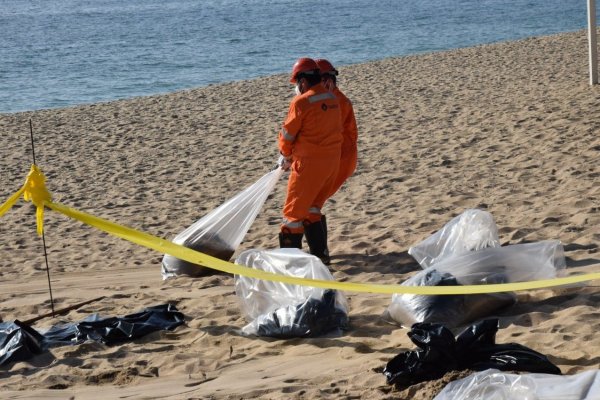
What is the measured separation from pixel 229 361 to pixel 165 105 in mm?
13375

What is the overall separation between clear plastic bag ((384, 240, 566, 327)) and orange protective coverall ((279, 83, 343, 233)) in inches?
60.0

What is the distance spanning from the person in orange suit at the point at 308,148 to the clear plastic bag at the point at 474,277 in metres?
1.53

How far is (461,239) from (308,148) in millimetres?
1288

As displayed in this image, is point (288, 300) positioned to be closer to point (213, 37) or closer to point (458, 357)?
point (458, 357)

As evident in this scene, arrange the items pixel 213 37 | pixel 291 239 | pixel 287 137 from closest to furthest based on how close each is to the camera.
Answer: pixel 287 137
pixel 291 239
pixel 213 37

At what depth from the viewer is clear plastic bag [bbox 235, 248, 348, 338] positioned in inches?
226

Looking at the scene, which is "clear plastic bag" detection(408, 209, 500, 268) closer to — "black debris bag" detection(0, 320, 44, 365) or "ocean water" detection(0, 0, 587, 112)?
"black debris bag" detection(0, 320, 44, 365)

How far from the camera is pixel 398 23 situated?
44.4 metres

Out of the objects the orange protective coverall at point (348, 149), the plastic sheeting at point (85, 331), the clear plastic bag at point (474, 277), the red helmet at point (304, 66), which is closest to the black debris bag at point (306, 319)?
the clear plastic bag at point (474, 277)

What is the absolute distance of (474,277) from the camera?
5.91m

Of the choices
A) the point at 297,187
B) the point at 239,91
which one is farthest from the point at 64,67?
the point at 297,187

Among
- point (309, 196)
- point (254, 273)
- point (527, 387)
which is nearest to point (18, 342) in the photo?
point (254, 273)

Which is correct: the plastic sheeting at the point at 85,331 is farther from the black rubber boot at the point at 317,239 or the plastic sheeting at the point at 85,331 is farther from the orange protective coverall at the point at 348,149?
the orange protective coverall at the point at 348,149

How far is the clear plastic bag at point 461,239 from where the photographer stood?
6.63 m
